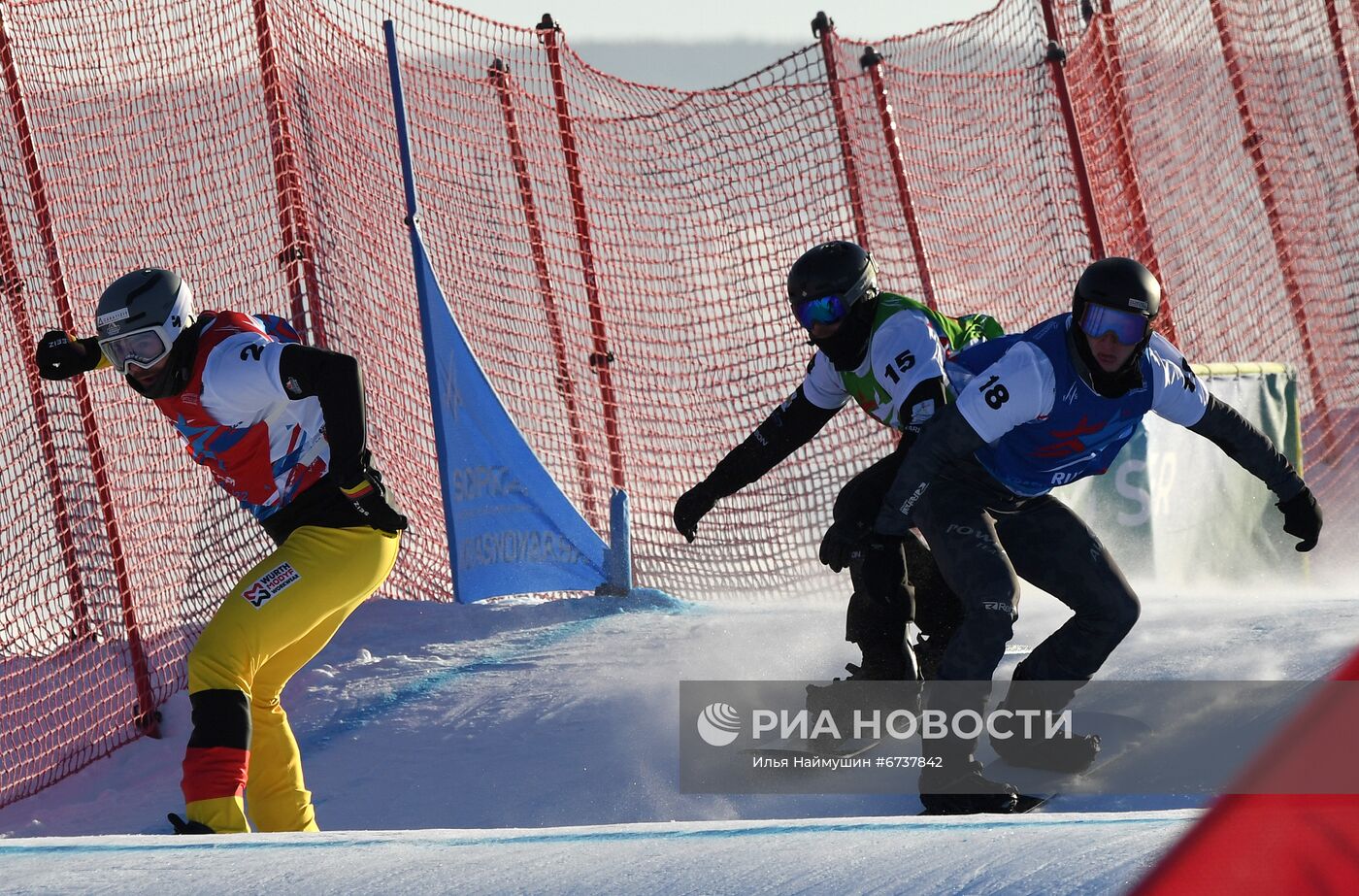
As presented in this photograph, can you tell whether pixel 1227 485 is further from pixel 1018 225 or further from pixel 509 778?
pixel 509 778

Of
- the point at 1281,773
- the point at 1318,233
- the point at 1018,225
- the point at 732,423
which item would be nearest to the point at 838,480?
the point at 732,423

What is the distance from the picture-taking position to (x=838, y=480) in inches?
348

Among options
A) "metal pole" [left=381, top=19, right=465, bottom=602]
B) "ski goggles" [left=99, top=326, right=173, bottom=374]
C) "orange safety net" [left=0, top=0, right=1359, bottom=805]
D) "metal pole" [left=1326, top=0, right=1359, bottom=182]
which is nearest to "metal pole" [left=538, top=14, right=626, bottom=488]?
"orange safety net" [left=0, top=0, right=1359, bottom=805]

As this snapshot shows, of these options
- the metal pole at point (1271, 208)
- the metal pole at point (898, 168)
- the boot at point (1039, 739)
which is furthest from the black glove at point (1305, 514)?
the metal pole at point (1271, 208)

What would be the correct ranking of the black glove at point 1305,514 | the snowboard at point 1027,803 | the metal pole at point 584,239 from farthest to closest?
the metal pole at point 584,239 → the black glove at point 1305,514 → the snowboard at point 1027,803

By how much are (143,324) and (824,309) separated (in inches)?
83.9

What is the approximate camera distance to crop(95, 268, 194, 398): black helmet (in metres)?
4.55

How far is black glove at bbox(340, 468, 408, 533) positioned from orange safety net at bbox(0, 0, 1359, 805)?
2.28 m

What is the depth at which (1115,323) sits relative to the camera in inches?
172

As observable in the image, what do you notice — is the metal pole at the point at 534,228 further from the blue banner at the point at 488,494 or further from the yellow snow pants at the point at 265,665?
the yellow snow pants at the point at 265,665

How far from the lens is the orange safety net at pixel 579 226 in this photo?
21.8 feet

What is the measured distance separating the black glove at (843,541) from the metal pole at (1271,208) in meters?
5.35

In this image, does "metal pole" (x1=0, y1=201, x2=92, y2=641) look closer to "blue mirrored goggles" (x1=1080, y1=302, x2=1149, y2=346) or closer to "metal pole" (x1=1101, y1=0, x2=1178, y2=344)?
"blue mirrored goggles" (x1=1080, y1=302, x2=1149, y2=346)

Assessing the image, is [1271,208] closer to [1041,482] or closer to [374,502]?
[1041,482]
